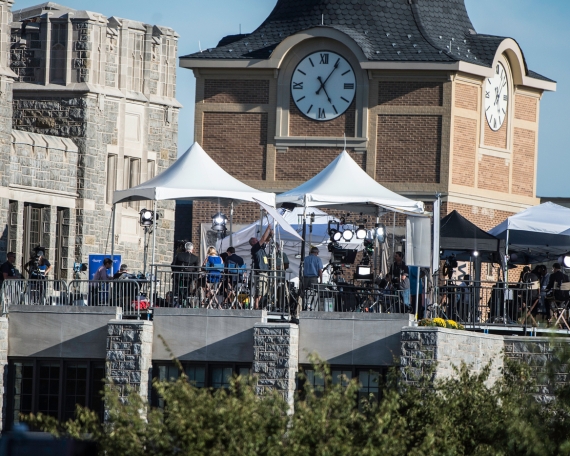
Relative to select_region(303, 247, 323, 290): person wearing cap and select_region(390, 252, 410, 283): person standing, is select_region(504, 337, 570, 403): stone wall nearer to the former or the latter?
select_region(390, 252, 410, 283): person standing

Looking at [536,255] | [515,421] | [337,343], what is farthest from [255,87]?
[515,421]

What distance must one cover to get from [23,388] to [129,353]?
2265 millimetres

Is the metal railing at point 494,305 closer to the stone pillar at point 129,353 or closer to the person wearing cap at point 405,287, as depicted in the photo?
the person wearing cap at point 405,287

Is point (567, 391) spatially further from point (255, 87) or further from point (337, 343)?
point (255, 87)

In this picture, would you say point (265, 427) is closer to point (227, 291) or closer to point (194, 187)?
point (227, 291)

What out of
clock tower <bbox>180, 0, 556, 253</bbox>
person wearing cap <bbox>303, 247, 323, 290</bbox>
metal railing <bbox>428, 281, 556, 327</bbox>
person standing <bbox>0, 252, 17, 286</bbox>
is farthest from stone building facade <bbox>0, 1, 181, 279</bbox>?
metal railing <bbox>428, 281, 556, 327</bbox>

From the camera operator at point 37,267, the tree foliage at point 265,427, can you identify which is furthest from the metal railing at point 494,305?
the tree foliage at point 265,427

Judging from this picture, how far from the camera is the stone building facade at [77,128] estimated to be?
36.2 metres

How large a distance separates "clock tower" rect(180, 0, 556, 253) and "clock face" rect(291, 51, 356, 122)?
24 mm

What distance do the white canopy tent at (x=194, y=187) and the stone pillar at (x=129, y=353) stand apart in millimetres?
1782

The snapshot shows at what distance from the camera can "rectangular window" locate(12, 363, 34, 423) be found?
1049 inches

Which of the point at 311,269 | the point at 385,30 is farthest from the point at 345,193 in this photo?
the point at 385,30

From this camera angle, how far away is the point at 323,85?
37094mm

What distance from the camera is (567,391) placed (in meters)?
16.9
